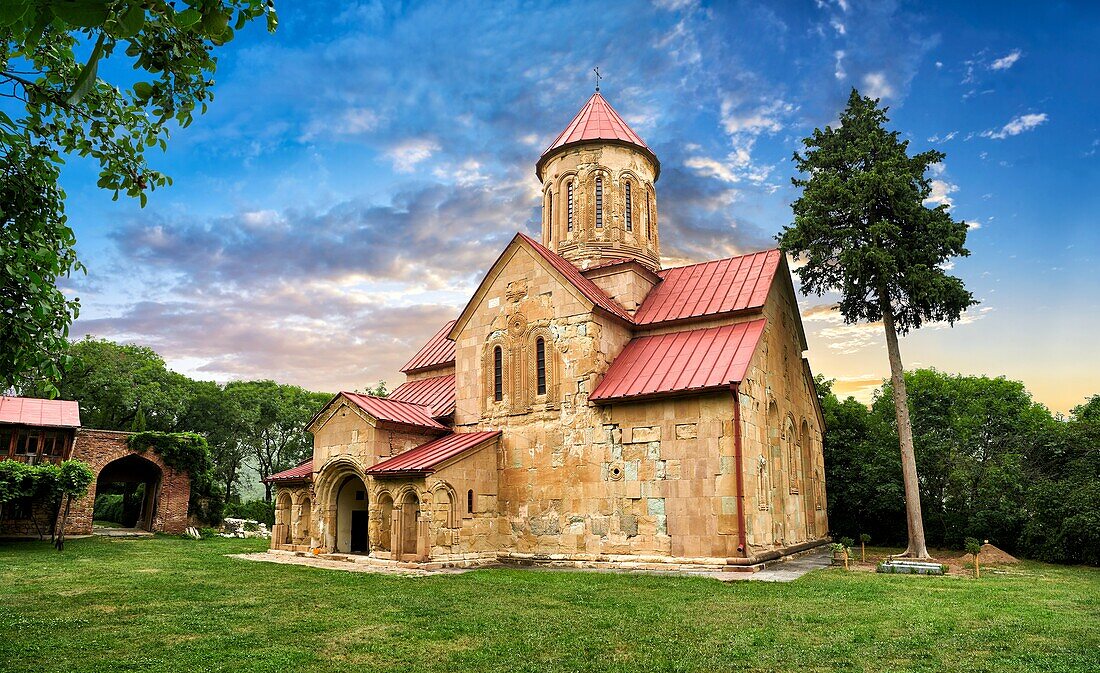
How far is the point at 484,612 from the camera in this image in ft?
31.1

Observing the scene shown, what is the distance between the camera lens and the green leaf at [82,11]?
8.05ft

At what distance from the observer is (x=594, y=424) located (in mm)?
16203

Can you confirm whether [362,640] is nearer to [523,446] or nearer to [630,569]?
[630,569]

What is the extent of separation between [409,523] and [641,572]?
220 inches

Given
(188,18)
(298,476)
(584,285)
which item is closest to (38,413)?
(298,476)

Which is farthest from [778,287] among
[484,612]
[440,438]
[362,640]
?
[362,640]

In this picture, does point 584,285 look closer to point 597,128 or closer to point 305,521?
point 597,128

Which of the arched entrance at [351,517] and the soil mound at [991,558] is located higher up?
the arched entrance at [351,517]

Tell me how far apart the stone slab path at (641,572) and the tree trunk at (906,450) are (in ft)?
7.13

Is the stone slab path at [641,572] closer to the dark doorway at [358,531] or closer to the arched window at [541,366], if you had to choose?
the dark doorway at [358,531]

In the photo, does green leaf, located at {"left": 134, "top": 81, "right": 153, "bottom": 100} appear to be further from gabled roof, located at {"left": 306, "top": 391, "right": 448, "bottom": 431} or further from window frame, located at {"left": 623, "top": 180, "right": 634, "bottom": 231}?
window frame, located at {"left": 623, "top": 180, "right": 634, "bottom": 231}

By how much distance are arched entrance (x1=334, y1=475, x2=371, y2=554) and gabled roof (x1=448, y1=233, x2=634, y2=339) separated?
4.95 metres

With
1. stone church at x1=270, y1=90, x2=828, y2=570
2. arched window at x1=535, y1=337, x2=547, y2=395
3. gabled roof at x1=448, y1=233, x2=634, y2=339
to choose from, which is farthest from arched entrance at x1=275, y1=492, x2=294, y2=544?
arched window at x1=535, y1=337, x2=547, y2=395

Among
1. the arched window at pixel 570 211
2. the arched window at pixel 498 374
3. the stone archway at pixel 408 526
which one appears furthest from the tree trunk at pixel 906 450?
the stone archway at pixel 408 526
